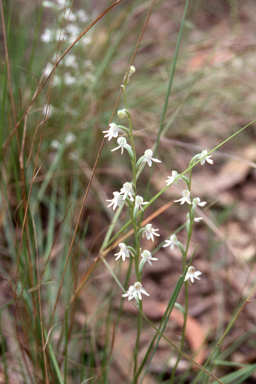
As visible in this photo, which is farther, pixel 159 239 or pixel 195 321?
pixel 159 239

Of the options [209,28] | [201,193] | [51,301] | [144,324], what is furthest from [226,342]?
[209,28]

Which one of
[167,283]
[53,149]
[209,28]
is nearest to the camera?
[167,283]

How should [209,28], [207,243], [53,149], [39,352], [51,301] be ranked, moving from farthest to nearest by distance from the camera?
[209,28]
[53,149]
[207,243]
[51,301]
[39,352]

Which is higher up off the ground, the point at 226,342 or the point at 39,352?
the point at 39,352

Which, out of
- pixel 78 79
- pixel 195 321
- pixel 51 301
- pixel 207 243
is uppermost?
pixel 78 79

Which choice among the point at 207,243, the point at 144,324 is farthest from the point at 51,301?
the point at 207,243

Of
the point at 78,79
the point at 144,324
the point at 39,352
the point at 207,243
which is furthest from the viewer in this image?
the point at 78,79

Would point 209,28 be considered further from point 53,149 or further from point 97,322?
point 97,322

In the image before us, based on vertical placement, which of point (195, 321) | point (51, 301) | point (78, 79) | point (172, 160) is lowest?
point (195, 321)

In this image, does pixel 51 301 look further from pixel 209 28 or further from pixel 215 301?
pixel 209 28
